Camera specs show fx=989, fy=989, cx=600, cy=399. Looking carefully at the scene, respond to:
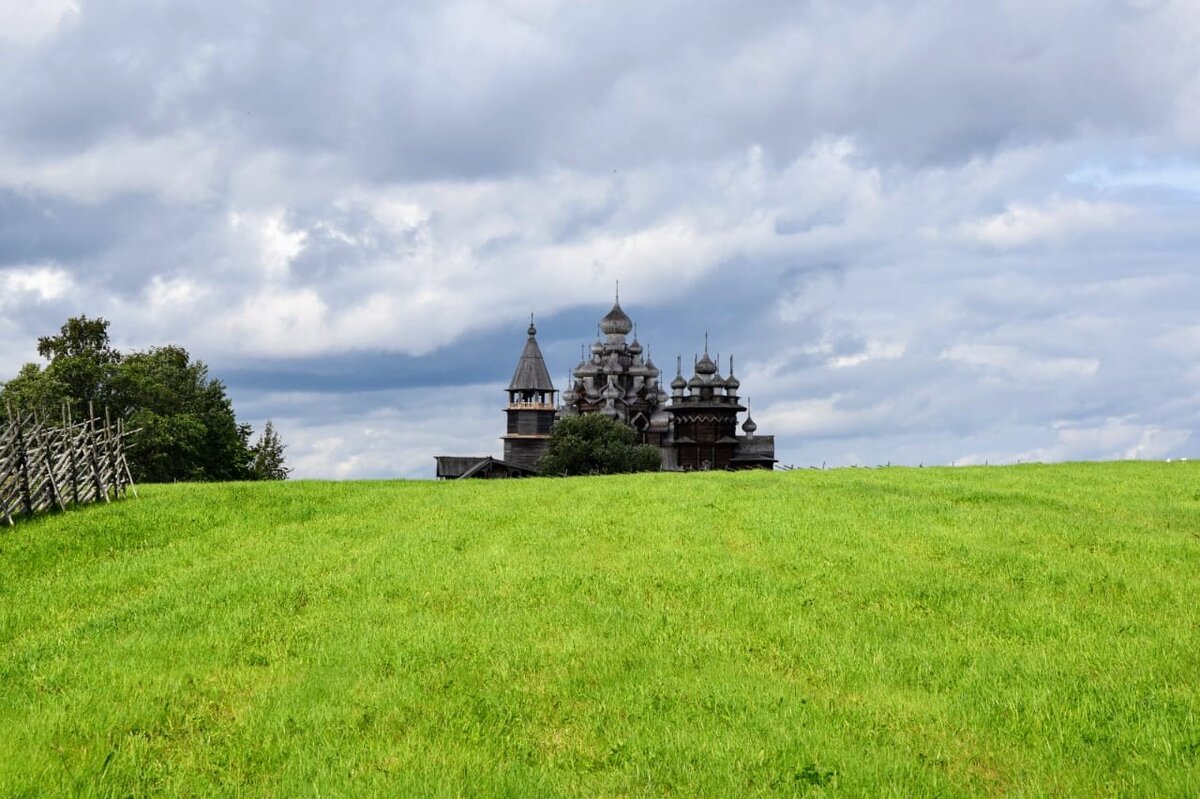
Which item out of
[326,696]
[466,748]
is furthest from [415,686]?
[466,748]

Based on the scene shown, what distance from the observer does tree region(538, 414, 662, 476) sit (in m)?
68.7

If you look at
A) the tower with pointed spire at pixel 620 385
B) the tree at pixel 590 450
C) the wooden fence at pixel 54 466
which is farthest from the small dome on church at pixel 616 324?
the wooden fence at pixel 54 466

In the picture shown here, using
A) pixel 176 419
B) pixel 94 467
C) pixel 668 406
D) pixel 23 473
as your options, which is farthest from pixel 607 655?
pixel 668 406

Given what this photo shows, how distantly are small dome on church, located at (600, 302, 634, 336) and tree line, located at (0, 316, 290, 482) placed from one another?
4587 centimetres

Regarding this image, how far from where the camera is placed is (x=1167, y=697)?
1280 centimetres

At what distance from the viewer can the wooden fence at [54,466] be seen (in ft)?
85.8

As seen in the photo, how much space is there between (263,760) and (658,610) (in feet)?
24.8

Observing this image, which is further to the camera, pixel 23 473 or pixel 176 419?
pixel 176 419

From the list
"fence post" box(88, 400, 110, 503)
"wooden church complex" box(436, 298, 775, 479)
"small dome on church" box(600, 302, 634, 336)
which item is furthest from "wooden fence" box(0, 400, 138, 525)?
"small dome on church" box(600, 302, 634, 336)

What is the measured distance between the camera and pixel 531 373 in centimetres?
9175

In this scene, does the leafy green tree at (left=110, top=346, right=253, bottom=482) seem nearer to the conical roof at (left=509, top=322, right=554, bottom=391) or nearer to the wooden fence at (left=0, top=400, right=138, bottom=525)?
the wooden fence at (left=0, top=400, right=138, bottom=525)

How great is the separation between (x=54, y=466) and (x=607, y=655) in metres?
21.4

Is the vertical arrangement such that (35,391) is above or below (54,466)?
above

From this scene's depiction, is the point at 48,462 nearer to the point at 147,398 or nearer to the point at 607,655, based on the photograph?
the point at 607,655
